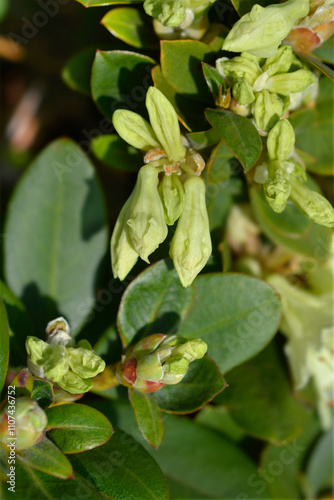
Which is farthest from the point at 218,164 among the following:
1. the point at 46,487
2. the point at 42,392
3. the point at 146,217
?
the point at 46,487

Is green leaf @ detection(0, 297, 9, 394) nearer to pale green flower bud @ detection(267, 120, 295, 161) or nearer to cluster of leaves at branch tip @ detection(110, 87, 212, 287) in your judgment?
cluster of leaves at branch tip @ detection(110, 87, 212, 287)

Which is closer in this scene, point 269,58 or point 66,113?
point 269,58

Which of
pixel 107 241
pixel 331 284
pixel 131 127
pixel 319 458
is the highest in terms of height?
pixel 131 127

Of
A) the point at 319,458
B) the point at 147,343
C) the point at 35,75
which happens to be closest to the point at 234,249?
the point at 147,343

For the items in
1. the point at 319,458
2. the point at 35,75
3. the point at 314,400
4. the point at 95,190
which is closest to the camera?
the point at 95,190

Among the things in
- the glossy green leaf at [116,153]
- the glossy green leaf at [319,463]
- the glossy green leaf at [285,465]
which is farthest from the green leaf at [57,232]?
the glossy green leaf at [319,463]

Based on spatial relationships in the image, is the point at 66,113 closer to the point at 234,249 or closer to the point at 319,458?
the point at 234,249

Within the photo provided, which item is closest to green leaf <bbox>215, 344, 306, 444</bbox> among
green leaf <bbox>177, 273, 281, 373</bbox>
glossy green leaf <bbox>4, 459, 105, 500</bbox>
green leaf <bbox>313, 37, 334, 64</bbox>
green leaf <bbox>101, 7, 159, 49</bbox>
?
green leaf <bbox>177, 273, 281, 373</bbox>
